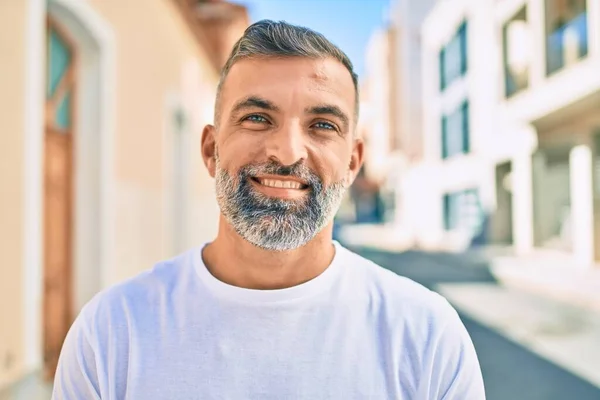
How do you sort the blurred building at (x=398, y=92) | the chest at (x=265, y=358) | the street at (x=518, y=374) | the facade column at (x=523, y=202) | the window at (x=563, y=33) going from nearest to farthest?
the chest at (x=265, y=358) → the street at (x=518, y=374) → the window at (x=563, y=33) → the facade column at (x=523, y=202) → the blurred building at (x=398, y=92)

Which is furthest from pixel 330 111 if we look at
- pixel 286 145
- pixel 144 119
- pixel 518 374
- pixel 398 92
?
pixel 398 92

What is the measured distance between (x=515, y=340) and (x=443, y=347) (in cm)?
545

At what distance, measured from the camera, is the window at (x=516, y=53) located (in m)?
15.5

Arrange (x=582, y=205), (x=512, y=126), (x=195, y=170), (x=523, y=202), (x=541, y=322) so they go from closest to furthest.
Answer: (x=541, y=322)
(x=195, y=170)
(x=582, y=205)
(x=523, y=202)
(x=512, y=126)

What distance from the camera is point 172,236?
346 inches

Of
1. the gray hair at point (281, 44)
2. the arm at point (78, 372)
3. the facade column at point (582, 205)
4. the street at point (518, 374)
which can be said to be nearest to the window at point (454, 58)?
the facade column at point (582, 205)

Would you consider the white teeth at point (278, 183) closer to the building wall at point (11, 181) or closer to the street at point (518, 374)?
the building wall at point (11, 181)

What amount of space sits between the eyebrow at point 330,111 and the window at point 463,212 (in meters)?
19.1

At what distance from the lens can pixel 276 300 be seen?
4.48 ft

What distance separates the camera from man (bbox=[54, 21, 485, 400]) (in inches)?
50.3

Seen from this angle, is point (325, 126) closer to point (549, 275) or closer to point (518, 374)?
point (518, 374)

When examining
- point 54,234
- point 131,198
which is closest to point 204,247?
point 54,234

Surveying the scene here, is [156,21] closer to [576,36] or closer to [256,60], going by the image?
[256,60]

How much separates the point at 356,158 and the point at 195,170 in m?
9.11
